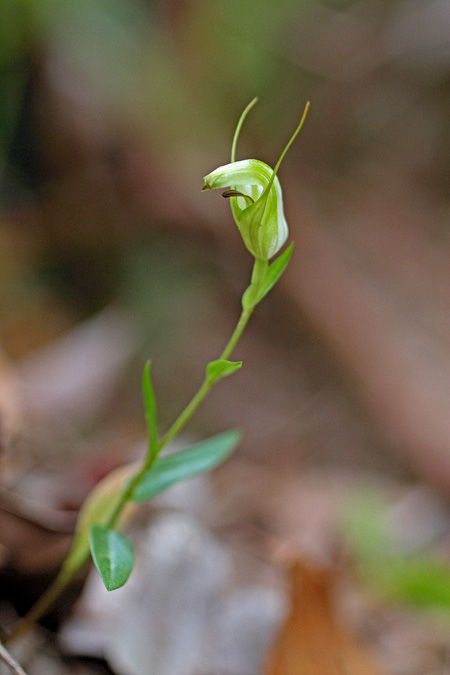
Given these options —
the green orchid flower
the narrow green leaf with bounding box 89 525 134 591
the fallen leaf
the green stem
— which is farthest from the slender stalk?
the green orchid flower

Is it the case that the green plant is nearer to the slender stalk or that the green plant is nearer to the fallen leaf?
the slender stalk

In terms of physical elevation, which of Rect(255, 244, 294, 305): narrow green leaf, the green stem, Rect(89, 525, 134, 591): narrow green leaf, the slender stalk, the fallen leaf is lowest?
the fallen leaf

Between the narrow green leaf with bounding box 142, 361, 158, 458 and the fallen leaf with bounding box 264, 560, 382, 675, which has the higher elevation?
the narrow green leaf with bounding box 142, 361, 158, 458

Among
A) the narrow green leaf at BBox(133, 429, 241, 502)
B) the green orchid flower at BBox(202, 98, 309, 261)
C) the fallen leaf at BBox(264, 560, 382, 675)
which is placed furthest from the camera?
the fallen leaf at BBox(264, 560, 382, 675)

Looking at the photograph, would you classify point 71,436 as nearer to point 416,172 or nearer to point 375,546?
point 375,546

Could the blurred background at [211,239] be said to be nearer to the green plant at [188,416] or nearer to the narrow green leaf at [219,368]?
the green plant at [188,416]

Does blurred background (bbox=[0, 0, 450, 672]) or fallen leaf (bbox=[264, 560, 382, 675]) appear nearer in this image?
fallen leaf (bbox=[264, 560, 382, 675])

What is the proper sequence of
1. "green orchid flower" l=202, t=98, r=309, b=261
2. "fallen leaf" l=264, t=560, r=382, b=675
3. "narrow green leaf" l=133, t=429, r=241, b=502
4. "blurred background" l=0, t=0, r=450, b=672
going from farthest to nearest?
Answer: "blurred background" l=0, t=0, r=450, b=672 → "fallen leaf" l=264, t=560, r=382, b=675 → "narrow green leaf" l=133, t=429, r=241, b=502 → "green orchid flower" l=202, t=98, r=309, b=261
